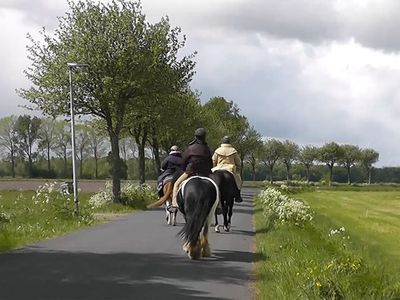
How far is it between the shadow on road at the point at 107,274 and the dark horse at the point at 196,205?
45 centimetres

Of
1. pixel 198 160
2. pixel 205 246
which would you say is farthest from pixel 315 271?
pixel 198 160

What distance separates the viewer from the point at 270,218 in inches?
842

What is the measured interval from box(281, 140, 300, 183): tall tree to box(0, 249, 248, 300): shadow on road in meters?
122

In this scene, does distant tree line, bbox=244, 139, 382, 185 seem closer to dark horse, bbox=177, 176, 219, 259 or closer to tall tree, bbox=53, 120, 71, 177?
tall tree, bbox=53, 120, 71, 177

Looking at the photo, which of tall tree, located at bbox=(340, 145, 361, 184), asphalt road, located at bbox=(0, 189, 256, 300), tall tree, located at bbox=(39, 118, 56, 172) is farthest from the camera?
tall tree, located at bbox=(340, 145, 361, 184)

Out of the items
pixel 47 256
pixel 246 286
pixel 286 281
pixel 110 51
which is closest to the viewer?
pixel 286 281

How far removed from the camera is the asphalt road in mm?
9164

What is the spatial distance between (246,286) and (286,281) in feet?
3.07

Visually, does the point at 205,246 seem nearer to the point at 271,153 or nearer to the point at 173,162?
the point at 173,162

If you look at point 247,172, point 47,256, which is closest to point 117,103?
point 47,256

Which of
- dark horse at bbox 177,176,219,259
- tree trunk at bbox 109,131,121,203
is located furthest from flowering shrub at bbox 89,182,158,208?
dark horse at bbox 177,176,219,259

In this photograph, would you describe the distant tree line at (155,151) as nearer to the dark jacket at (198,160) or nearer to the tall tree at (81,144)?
the tall tree at (81,144)

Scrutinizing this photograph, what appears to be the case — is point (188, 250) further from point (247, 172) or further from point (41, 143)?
point (247, 172)

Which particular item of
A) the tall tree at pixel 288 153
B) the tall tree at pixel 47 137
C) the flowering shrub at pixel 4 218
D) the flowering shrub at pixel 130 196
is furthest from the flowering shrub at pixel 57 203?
the tall tree at pixel 288 153
